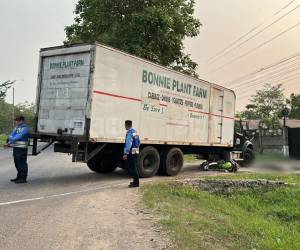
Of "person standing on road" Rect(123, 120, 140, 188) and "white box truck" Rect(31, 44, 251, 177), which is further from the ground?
"white box truck" Rect(31, 44, 251, 177)

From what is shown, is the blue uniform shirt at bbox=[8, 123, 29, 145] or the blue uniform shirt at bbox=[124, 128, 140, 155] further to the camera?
the blue uniform shirt at bbox=[8, 123, 29, 145]

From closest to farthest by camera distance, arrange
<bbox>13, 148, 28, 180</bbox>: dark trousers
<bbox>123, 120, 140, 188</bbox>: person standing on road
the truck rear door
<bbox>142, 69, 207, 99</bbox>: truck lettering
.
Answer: <bbox>123, 120, 140, 188</bbox>: person standing on road, <bbox>13, 148, 28, 180</bbox>: dark trousers, the truck rear door, <bbox>142, 69, 207, 99</bbox>: truck lettering

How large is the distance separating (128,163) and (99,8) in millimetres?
18436

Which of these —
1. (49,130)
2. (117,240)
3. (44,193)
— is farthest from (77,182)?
(117,240)

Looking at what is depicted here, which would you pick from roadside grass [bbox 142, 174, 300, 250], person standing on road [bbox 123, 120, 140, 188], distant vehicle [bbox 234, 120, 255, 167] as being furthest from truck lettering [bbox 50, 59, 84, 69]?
distant vehicle [bbox 234, 120, 255, 167]

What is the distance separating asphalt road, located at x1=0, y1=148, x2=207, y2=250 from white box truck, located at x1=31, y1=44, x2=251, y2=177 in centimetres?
128

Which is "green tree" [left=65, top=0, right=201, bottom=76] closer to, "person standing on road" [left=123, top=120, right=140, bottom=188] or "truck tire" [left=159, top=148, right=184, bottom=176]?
"truck tire" [left=159, top=148, right=184, bottom=176]

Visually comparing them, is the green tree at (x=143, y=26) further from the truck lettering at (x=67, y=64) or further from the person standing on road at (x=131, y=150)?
the person standing on road at (x=131, y=150)

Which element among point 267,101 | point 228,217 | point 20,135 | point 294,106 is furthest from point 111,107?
point 294,106

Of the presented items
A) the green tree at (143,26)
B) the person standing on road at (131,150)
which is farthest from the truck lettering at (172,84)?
the green tree at (143,26)

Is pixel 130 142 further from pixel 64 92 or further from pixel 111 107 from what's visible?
pixel 64 92

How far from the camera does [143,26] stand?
26.6m

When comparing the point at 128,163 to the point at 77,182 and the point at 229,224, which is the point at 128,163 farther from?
the point at 229,224

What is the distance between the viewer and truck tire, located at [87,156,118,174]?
15266 mm
